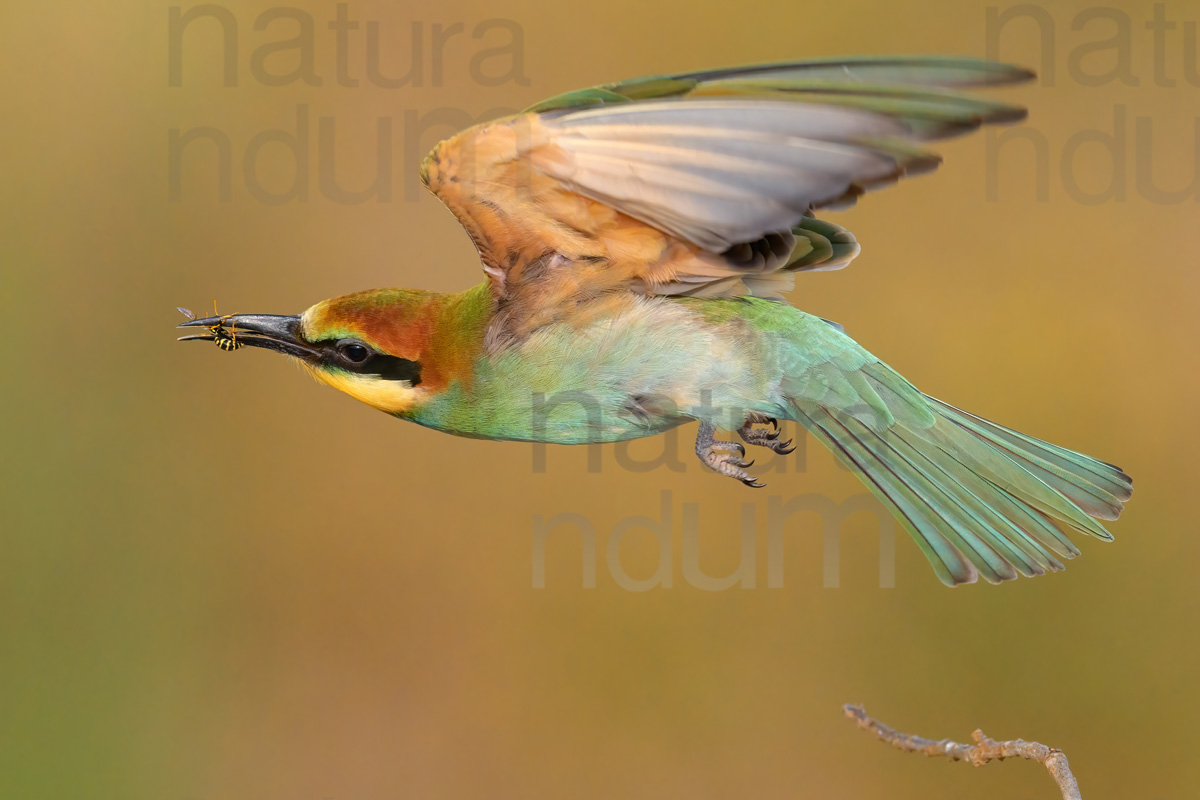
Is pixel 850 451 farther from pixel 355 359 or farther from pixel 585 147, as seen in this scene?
pixel 355 359

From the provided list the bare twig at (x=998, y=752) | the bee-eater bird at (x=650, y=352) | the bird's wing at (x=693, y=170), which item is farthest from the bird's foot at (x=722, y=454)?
the bare twig at (x=998, y=752)

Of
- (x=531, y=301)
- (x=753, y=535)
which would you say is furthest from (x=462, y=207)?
(x=753, y=535)

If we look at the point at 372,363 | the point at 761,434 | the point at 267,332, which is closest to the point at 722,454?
the point at 761,434

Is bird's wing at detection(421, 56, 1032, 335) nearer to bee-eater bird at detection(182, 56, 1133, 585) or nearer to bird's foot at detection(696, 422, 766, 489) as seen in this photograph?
bee-eater bird at detection(182, 56, 1133, 585)

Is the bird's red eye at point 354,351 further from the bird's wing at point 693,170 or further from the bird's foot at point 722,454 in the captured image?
the bird's foot at point 722,454

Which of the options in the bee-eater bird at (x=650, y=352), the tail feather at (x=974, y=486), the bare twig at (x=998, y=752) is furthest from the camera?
the tail feather at (x=974, y=486)

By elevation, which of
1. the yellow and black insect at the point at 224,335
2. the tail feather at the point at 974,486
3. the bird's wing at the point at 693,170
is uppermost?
the bird's wing at the point at 693,170

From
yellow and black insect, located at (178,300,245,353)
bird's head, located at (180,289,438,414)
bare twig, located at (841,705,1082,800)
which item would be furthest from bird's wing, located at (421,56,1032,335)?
bare twig, located at (841,705,1082,800)

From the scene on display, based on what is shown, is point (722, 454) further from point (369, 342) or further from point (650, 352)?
point (369, 342)
